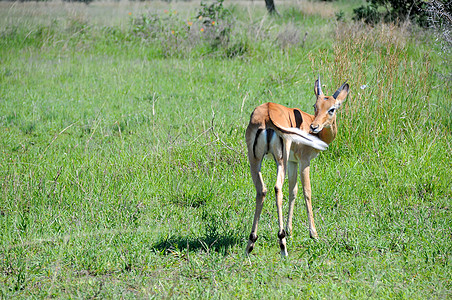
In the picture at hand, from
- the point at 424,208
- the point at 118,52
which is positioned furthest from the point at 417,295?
the point at 118,52

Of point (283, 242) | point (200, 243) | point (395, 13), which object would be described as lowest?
point (200, 243)

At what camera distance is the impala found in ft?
10.9

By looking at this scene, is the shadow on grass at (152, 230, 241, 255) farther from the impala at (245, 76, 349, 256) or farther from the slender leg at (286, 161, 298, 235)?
the slender leg at (286, 161, 298, 235)

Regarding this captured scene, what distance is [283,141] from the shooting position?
3.41 metres

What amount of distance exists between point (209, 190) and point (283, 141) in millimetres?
1476

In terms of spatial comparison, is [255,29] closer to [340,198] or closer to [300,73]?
[300,73]

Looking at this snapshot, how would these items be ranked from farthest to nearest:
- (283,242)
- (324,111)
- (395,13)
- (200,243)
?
(395,13) < (200,243) < (324,111) < (283,242)

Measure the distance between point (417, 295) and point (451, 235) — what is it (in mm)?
959

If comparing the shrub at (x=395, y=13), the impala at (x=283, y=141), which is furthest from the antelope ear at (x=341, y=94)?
the shrub at (x=395, y=13)

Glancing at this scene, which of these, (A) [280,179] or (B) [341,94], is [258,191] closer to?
(A) [280,179]

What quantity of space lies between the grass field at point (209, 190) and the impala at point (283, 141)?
0.40 meters

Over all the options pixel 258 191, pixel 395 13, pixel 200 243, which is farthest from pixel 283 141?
pixel 395 13

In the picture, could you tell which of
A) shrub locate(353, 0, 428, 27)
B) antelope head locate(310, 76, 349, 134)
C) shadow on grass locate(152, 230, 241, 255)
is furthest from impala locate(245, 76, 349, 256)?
shrub locate(353, 0, 428, 27)

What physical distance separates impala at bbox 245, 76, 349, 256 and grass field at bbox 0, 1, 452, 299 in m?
0.40
